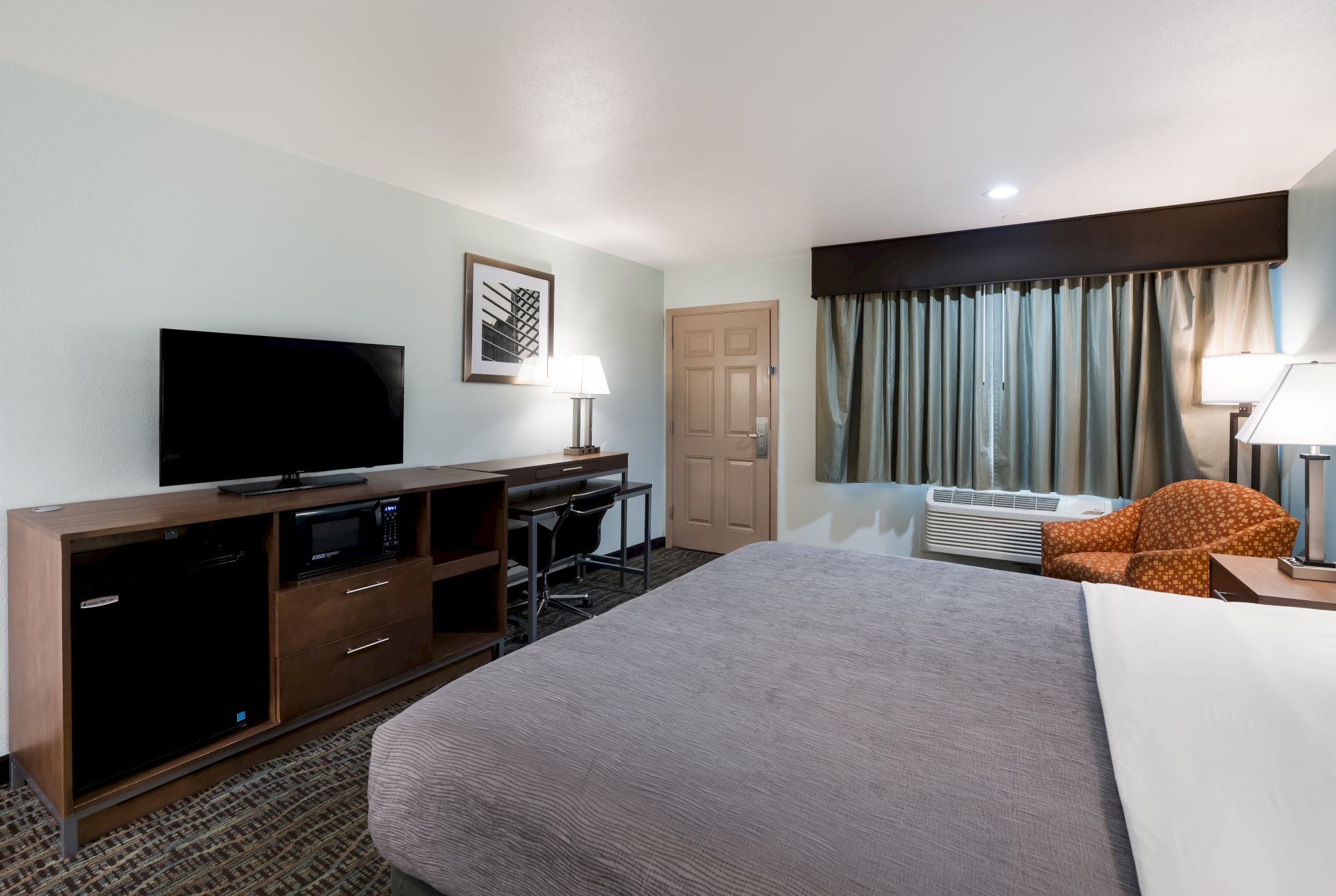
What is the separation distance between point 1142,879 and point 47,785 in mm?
2692

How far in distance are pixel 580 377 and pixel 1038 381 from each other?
2905 mm

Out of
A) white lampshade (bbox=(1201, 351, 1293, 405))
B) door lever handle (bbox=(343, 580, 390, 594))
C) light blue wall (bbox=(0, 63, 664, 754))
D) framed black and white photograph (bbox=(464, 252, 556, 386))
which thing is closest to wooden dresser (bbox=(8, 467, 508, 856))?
door lever handle (bbox=(343, 580, 390, 594))

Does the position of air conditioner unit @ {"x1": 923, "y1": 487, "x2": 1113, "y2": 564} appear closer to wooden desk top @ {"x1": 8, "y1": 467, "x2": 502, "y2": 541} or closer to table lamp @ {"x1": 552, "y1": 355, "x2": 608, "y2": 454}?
table lamp @ {"x1": 552, "y1": 355, "x2": 608, "y2": 454}

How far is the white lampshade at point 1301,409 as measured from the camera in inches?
81.7

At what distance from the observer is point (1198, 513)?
2.95m

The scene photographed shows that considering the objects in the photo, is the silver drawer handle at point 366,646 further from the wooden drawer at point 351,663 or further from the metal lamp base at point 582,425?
the metal lamp base at point 582,425

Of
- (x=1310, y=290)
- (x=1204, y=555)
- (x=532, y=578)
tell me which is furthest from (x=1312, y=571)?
(x=532, y=578)

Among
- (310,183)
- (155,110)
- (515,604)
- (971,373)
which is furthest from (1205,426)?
(155,110)

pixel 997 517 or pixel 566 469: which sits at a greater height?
pixel 566 469

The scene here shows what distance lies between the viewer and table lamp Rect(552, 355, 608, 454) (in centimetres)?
398

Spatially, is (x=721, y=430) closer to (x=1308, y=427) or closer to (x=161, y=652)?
(x=1308, y=427)

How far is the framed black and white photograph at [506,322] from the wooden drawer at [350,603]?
4.60 ft

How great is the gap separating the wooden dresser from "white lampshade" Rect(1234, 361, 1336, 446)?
9.92ft

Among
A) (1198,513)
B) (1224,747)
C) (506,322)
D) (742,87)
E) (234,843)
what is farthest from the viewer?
(506,322)
